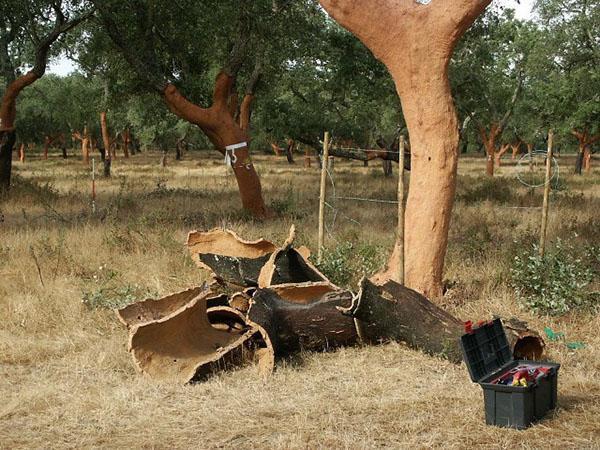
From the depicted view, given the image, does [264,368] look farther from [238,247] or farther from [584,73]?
[584,73]

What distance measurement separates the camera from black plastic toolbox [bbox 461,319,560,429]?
4918 millimetres

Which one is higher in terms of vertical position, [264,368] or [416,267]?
[416,267]

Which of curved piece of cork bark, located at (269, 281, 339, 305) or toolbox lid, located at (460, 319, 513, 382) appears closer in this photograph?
toolbox lid, located at (460, 319, 513, 382)

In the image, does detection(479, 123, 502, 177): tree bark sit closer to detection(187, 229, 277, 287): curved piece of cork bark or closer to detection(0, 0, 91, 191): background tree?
detection(0, 0, 91, 191): background tree

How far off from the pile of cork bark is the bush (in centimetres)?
131

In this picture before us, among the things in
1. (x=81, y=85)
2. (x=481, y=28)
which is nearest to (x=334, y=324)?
(x=481, y=28)

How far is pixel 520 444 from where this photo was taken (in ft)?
15.5

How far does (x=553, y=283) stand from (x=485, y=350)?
2702 mm

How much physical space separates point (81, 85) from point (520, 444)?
4300cm

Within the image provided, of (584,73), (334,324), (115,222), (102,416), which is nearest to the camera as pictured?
(102,416)

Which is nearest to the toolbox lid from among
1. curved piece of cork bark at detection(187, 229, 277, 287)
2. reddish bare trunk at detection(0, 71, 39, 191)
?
curved piece of cork bark at detection(187, 229, 277, 287)

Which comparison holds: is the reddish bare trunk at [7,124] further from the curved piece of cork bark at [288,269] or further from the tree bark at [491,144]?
the tree bark at [491,144]

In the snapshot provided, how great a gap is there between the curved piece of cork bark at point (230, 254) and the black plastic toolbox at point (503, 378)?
2873 millimetres

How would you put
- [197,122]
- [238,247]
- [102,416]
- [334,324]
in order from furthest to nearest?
[197,122], [238,247], [334,324], [102,416]
